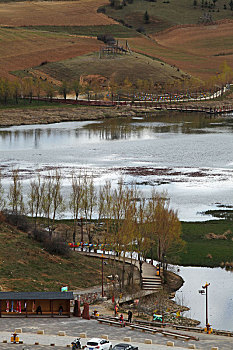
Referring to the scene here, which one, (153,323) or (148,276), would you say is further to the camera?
(148,276)

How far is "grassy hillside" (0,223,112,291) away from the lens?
5553 cm

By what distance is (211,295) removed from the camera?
57.6m

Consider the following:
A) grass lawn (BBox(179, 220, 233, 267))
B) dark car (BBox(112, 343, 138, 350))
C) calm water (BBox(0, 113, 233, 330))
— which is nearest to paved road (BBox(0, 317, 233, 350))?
dark car (BBox(112, 343, 138, 350))

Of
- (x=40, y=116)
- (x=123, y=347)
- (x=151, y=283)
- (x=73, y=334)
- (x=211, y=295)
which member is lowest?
(x=211, y=295)

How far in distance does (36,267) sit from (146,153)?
76.2 meters

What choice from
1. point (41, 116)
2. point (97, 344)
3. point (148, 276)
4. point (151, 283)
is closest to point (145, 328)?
point (97, 344)

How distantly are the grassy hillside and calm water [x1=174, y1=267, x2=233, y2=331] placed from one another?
273 inches

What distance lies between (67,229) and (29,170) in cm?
3765

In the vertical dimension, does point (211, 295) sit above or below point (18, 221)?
below

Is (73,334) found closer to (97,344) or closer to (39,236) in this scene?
(97,344)

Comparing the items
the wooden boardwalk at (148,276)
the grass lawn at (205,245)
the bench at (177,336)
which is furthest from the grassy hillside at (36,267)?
the bench at (177,336)

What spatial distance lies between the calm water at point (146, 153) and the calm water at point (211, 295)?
57.8 feet

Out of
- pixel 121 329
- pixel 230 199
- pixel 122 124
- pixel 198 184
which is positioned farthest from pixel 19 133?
pixel 121 329

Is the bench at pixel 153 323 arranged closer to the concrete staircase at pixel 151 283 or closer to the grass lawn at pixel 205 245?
the concrete staircase at pixel 151 283
